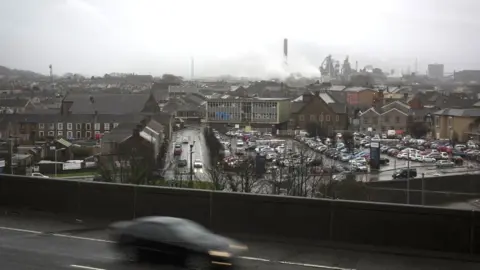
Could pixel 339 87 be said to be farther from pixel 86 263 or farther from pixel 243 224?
pixel 86 263

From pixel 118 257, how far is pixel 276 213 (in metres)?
2.18

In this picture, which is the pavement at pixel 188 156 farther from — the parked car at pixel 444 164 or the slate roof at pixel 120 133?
the parked car at pixel 444 164

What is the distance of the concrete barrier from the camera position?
6.18 meters

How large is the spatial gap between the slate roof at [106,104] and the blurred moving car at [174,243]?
48.4ft

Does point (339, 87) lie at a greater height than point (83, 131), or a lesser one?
greater

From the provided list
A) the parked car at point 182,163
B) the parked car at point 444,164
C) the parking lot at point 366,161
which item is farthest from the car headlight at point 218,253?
the parked car at point 182,163

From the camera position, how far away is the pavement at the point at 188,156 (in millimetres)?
16391

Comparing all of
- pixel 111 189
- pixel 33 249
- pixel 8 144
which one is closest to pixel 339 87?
pixel 8 144

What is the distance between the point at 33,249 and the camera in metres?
6.46

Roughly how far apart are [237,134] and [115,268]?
48.0 feet

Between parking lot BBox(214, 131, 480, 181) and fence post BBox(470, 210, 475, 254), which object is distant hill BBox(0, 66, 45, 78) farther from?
fence post BBox(470, 210, 475, 254)

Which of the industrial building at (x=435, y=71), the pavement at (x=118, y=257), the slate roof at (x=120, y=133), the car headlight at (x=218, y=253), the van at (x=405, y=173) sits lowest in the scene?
the pavement at (x=118, y=257)

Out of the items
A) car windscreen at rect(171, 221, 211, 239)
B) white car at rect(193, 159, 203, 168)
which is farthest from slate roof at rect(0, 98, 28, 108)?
car windscreen at rect(171, 221, 211, 239)

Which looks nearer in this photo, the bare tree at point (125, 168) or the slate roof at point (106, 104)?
the bare tree at point (125, 168)
